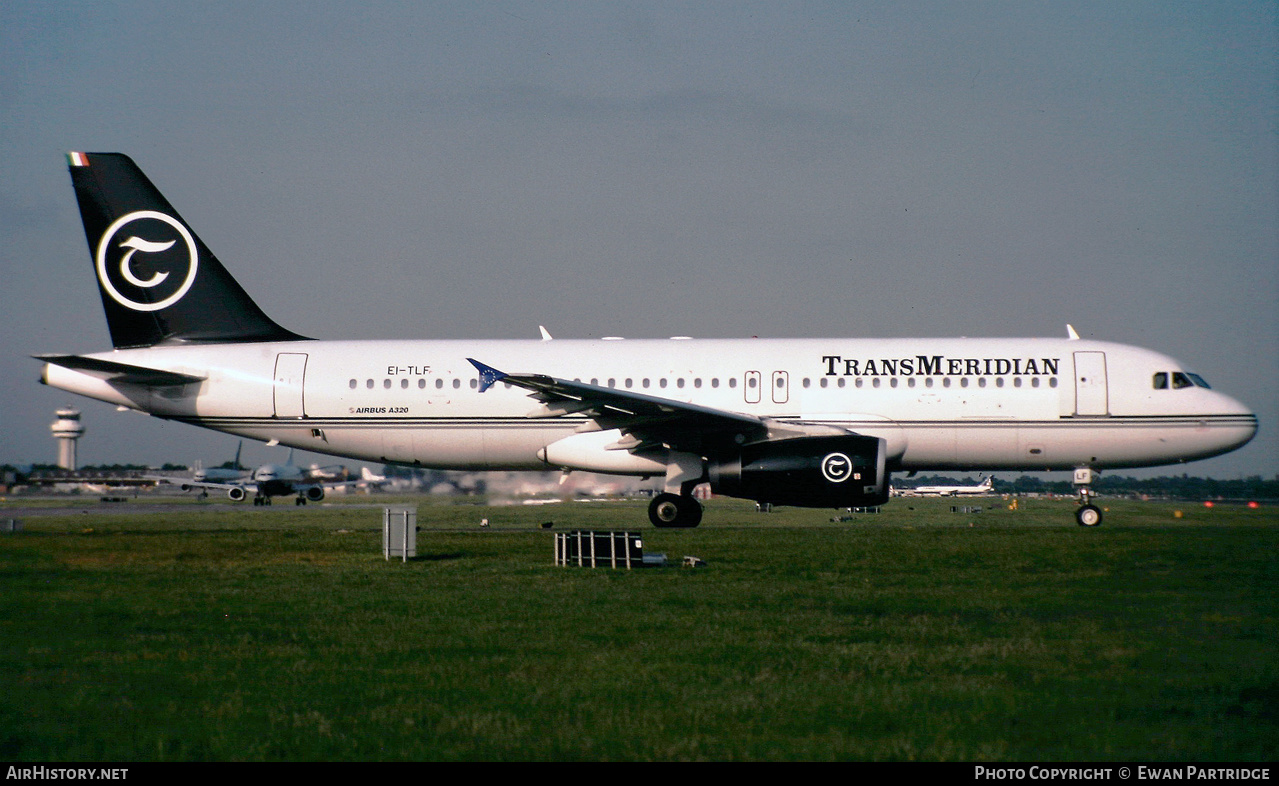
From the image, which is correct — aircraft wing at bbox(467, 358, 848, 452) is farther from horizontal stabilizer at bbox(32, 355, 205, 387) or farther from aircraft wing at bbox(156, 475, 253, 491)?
aircraft wing at bbox(156, 475, 253, 491)

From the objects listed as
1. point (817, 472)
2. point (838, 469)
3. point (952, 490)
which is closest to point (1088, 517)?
point (838, 469)

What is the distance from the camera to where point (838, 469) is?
20.8 m

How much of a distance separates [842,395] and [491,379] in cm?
730

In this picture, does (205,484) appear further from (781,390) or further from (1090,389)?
(1090,389)

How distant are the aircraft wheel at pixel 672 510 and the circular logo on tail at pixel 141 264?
11.7 m

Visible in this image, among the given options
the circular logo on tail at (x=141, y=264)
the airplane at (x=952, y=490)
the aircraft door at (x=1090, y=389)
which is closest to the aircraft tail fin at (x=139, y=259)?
the circular logo on tail at (x=141, y=264)

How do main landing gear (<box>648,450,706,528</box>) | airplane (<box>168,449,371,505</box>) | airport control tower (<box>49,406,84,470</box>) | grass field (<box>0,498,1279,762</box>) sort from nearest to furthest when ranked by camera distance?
grass field (<box>0,498,1279,762</box>) → main landing gear (<box>648,450,706,528</box>) → airport control tower (<box>49,406,84,470</box>) → airplane (<box>168,449,371,505</box>)

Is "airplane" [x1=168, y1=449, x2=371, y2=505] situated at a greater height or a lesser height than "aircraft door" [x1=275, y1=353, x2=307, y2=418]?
lesser

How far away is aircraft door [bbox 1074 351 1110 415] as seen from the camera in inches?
915

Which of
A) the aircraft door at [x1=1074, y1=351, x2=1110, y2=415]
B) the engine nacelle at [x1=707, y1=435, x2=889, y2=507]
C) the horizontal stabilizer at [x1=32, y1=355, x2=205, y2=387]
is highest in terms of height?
the horizontal stabilizer at [x1=32, y1=355, x2=205, y2=387]

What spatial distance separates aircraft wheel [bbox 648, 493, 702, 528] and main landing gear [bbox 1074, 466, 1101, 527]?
8142 millimetres

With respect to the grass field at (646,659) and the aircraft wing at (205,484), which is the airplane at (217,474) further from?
the grass field at (646,659)

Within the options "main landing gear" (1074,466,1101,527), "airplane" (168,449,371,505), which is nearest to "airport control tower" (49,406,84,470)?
"airplane" (168,449,371,505)

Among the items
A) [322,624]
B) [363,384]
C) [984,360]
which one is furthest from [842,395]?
[322,624]
